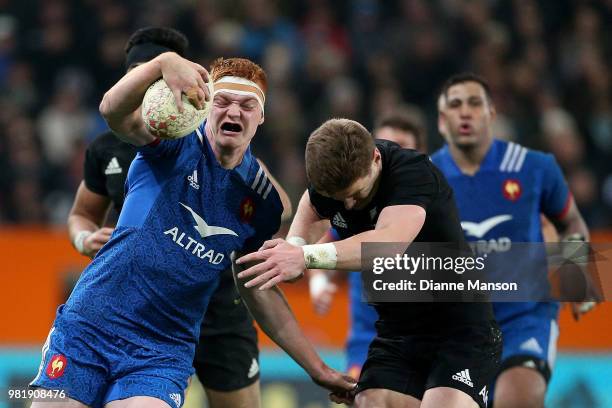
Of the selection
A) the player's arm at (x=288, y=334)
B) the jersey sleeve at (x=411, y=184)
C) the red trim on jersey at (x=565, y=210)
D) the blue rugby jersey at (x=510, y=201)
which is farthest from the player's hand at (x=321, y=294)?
the jersey sleeve at (x=411, y=184)

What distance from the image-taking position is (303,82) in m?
12.3

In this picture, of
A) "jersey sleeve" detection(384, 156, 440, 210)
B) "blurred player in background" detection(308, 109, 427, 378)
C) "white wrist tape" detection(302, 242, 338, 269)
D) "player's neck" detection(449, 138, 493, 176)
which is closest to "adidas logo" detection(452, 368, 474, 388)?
"jersey sleeve" detection(384, 156, 440, 210)

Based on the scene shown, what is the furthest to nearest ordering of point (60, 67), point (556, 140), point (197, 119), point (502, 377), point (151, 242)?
1. point (60, 67)
2. point (556, 140)
3. point (502, 377)
4. point (151, 242)
5. point (197, 119)

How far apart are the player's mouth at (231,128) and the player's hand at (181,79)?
59 centimetres

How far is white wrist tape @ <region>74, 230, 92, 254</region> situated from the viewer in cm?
607

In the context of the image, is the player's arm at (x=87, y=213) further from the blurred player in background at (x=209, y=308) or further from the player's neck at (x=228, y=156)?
the player's neck at (x=228, y=156)

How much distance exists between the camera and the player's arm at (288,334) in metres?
5.35

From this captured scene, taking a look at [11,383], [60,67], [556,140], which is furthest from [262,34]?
[11,383]

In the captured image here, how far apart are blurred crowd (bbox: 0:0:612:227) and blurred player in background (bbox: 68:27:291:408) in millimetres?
4781

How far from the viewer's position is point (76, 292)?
4.90 meters

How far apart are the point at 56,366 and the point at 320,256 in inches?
50.0

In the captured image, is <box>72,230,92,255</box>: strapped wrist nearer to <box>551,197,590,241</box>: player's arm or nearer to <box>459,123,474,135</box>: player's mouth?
<box>459,123,474,135</box>: player's mouth

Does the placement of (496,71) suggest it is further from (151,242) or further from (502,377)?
(151,242)

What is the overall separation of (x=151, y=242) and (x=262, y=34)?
8.25 meters
